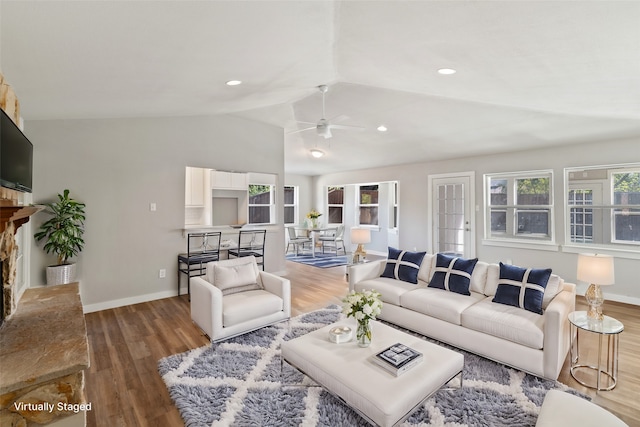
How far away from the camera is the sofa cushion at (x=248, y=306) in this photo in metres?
3.06

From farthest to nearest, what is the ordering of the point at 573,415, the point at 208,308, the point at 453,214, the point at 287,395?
the point at 453,214 → the point at 208,308 → the point at 287,395 → the point at 573,415

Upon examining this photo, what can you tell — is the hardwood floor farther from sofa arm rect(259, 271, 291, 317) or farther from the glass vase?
the glass vase

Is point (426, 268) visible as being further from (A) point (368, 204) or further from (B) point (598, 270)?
(A) point (368, 204)

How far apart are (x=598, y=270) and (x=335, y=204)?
763 centimetres

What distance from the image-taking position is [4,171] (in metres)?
1.87

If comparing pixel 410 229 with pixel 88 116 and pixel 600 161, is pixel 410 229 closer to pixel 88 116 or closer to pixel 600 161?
pixel 600 161

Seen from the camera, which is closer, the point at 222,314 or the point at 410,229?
the point at 222,314

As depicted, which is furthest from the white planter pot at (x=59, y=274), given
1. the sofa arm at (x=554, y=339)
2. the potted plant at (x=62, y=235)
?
the sofa arm at (x=554, y=339)

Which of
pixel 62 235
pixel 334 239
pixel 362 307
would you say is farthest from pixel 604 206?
pixel 62 235

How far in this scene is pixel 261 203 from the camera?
649 centimetres

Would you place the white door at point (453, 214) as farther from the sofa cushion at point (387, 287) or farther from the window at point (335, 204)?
the window at point (335, 204)

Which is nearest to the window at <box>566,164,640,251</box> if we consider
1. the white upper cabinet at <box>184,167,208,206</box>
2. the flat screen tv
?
the white upper cabinet at <box>184,167,208,206</box>

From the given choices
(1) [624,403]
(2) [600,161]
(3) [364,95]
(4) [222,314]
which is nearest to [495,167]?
(2) [600,161]

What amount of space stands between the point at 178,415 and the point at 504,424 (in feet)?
7.10
